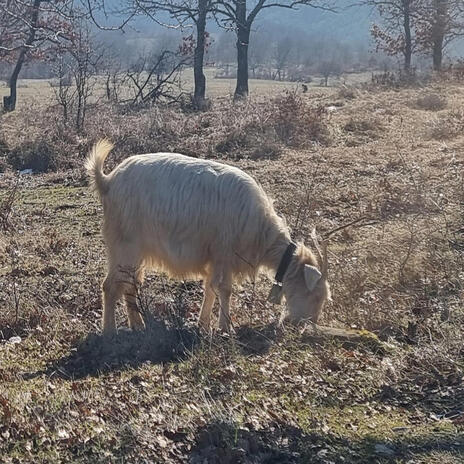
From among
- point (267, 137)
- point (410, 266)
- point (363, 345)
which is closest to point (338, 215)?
point (410, 266)

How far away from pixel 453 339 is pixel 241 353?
1.52m

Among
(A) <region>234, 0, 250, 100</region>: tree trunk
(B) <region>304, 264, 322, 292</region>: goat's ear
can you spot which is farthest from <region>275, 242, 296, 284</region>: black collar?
(A) <region>234, 0, 250, 100</region>: tree trunk

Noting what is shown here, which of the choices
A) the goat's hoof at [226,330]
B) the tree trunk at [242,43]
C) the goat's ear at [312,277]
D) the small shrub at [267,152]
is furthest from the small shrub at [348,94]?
the goat's hoof at [226,330]

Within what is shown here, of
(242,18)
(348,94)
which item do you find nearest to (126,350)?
(348,94)

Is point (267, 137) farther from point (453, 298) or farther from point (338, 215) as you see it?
point (453, 298)

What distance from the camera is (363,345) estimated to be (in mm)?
5773

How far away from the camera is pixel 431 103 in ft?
68.9

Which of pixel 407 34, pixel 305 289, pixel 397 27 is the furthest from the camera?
pixel 397 27

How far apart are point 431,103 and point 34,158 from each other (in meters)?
11.0

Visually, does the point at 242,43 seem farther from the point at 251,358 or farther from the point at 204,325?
the point at 251,358

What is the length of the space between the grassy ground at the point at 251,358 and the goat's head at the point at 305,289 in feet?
0.84

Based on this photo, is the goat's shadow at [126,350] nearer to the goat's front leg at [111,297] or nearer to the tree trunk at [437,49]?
the goat's front leg at [111,297]

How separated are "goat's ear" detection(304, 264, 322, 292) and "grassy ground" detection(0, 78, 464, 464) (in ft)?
1.38

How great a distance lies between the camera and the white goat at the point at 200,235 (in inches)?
267
